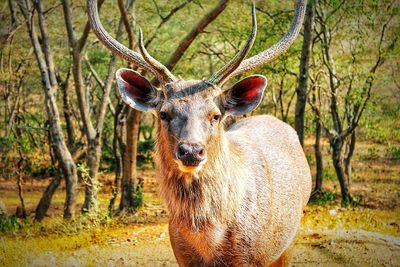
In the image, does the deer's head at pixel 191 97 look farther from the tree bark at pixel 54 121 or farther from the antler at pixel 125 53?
the tree bark at pixel 54 121

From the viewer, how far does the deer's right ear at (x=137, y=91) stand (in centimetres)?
518

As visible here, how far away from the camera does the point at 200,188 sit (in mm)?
4750

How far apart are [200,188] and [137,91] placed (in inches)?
45.1

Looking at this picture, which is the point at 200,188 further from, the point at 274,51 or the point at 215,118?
the point at 274,51

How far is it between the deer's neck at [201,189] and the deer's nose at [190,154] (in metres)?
0.36

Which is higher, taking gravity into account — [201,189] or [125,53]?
[125,53]

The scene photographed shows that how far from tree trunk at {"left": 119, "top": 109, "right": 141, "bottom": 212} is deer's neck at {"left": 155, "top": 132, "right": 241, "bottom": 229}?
5.88 metres

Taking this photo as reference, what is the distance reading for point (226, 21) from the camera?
48.1 feet

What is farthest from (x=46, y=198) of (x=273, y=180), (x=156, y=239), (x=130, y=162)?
(x=273, y=180)

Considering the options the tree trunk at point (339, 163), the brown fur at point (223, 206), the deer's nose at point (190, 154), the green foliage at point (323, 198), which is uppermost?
the deer's nose at point (190, 154)

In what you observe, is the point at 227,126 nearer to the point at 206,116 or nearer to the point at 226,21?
the point at 206,116

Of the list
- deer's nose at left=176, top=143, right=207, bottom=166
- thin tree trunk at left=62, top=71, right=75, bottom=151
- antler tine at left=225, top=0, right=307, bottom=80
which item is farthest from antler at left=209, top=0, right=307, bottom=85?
thin tree trunk at left=62, top=71, right=75, bottom=151

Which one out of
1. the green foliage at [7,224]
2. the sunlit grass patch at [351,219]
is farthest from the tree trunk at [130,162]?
the sunlit grass patch at [351,219]

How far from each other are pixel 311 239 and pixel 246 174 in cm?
449
